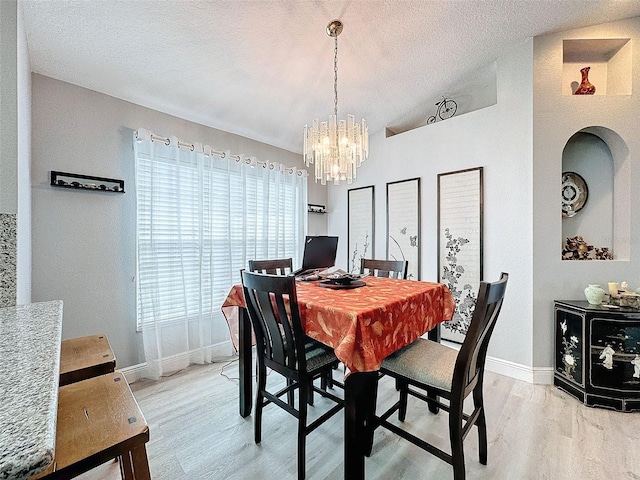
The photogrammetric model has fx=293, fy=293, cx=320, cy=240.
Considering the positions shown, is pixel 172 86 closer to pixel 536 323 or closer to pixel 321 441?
pixel 321 441

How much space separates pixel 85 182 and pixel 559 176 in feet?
12.5

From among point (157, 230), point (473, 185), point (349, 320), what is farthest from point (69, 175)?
point (473, 185)

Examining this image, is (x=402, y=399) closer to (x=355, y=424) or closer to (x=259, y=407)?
(x=355, y=424)

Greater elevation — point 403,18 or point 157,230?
point 403,18

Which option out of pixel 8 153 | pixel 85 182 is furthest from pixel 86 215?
pixel 8 153

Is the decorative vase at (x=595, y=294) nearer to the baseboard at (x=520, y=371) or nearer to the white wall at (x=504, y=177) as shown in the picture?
the white wall at (x=504, y=177)

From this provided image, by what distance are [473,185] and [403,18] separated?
1573 millimetres

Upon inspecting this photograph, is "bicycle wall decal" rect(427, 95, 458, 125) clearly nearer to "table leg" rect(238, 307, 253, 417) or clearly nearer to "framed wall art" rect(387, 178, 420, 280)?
"framed wall art" rect(387, 178, 420, 280)

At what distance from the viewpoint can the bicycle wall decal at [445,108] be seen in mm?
3232

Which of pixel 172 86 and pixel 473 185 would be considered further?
pixel 473 185

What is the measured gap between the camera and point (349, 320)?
4.41 feet

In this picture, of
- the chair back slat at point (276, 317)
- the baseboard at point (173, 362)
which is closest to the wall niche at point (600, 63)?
the chair back slat at point (276, 317)

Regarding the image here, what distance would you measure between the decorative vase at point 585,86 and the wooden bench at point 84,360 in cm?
395

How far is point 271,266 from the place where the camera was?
8.57ft
